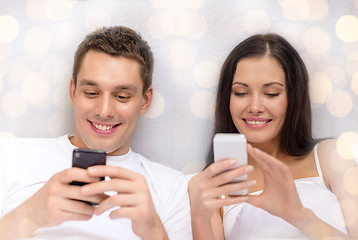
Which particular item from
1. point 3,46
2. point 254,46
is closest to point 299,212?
point 254,46

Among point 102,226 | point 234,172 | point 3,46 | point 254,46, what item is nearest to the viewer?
point 234,172

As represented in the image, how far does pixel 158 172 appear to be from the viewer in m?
1.67

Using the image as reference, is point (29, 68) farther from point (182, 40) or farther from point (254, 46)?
point (254, 46)

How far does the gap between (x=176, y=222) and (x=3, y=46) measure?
1.28m

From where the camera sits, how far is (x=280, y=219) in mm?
1510

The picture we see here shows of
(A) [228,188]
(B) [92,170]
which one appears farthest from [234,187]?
(B) [92,170]

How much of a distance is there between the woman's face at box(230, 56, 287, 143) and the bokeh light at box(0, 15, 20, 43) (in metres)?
1.18

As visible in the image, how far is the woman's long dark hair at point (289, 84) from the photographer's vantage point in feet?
5.37

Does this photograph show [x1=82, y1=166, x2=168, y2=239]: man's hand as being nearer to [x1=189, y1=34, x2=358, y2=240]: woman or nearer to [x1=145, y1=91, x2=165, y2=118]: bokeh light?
[x1=189, y1=34, x2=358, y2=240]: woman

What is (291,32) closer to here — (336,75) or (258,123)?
(336,75)

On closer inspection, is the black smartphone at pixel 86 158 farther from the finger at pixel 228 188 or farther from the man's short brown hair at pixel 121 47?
the man's short brown hair at pixel 121 47

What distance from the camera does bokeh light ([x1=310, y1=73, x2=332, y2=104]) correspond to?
1941mm

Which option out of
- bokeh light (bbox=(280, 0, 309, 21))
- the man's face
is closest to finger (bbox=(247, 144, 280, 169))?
the man's face

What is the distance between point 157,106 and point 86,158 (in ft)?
2.82
